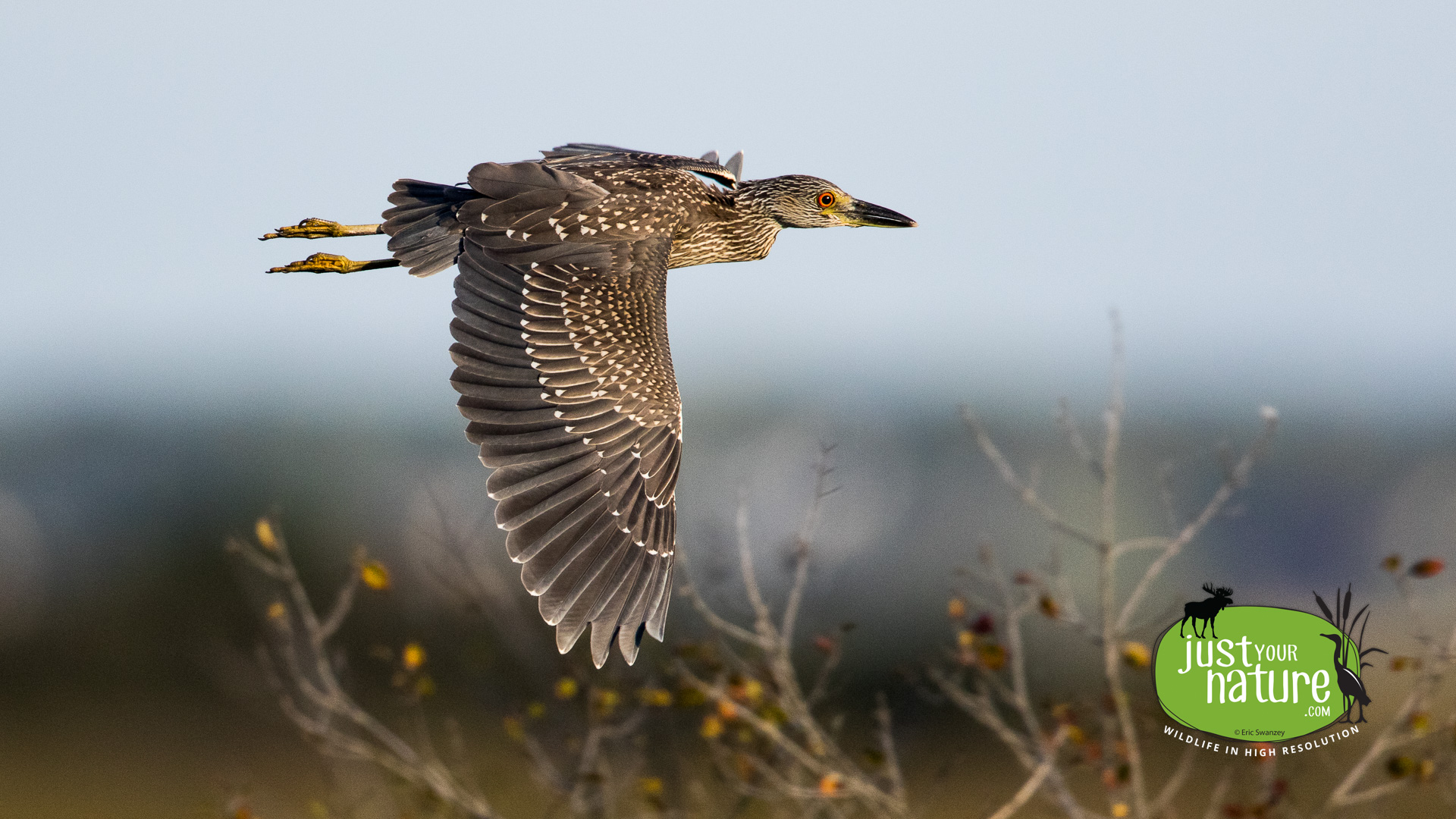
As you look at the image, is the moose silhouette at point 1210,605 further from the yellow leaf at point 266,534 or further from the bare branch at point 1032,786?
the yellow leaf at point 266,534

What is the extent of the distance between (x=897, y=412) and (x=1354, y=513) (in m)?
11.8

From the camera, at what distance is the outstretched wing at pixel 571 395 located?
5711 mm

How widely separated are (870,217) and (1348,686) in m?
3.53

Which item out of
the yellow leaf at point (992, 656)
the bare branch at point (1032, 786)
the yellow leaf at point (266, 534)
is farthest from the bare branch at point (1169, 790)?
the yellow leaf at point (266, 534)

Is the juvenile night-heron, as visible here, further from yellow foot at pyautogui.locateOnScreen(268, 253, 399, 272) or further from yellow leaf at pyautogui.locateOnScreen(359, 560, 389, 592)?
yellow leaf at pyautogui.locateOnScreen(359, 560, 389, 592)

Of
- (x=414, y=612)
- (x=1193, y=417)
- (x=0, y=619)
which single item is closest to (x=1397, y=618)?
(x=414, y=612)

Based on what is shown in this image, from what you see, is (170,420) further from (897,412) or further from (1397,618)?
(1397,618)

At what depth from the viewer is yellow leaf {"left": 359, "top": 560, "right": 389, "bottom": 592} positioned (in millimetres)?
6789

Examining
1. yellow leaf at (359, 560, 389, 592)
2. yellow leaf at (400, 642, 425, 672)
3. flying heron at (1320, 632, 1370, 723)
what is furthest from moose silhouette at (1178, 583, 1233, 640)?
yellow leaf at (359, 560, 389, 592)

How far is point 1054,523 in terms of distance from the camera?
5887 mm

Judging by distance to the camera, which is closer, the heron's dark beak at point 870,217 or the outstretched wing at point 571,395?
the outstretched wing at point 571,395

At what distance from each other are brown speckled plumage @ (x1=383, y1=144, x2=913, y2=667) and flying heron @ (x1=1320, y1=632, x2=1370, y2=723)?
338 cm

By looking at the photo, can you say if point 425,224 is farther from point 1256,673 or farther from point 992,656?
point 1256,673

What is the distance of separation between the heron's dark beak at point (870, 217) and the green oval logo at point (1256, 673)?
266 cm
